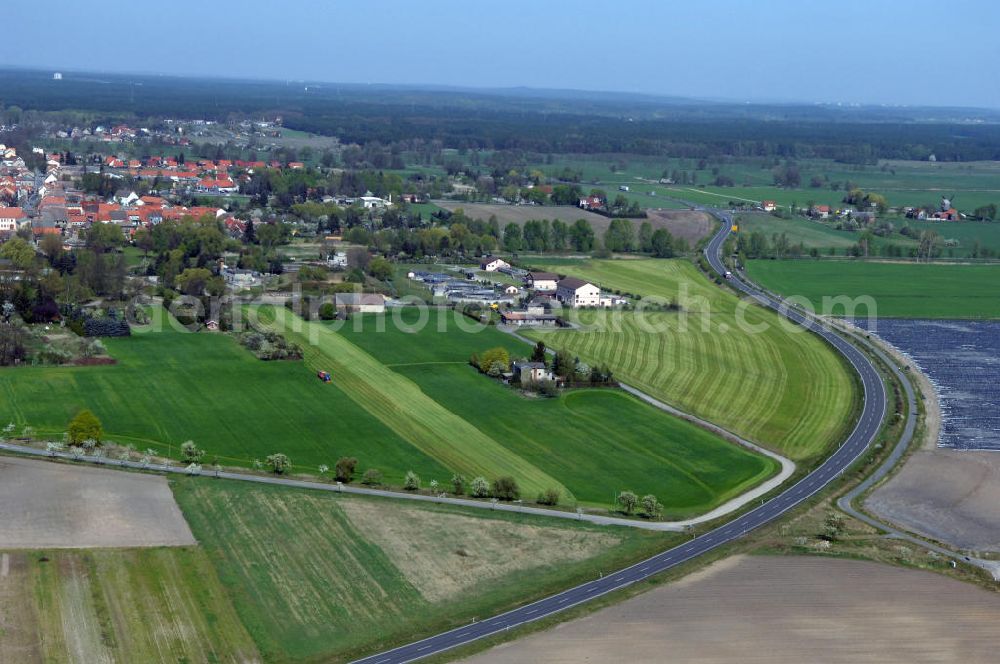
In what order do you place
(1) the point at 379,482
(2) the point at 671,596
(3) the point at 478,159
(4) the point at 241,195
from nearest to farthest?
(2) the point at 671,596, (1) the point at 379,482, (4) the point at 241,195, (3) the point at 478,159

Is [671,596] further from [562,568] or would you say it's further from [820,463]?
[820,463]

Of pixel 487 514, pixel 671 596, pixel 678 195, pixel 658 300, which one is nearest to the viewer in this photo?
pixel 671 596

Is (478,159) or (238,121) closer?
(478,159)

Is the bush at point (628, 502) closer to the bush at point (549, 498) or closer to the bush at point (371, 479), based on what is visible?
the bush at point (549, 498)

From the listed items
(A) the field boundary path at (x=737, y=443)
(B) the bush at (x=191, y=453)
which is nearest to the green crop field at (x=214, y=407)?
(B) the bush at (x=191, y=453)

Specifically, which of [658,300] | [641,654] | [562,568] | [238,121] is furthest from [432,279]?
[238,121]

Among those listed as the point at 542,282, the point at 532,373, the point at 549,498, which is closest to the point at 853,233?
the point at 542,282
